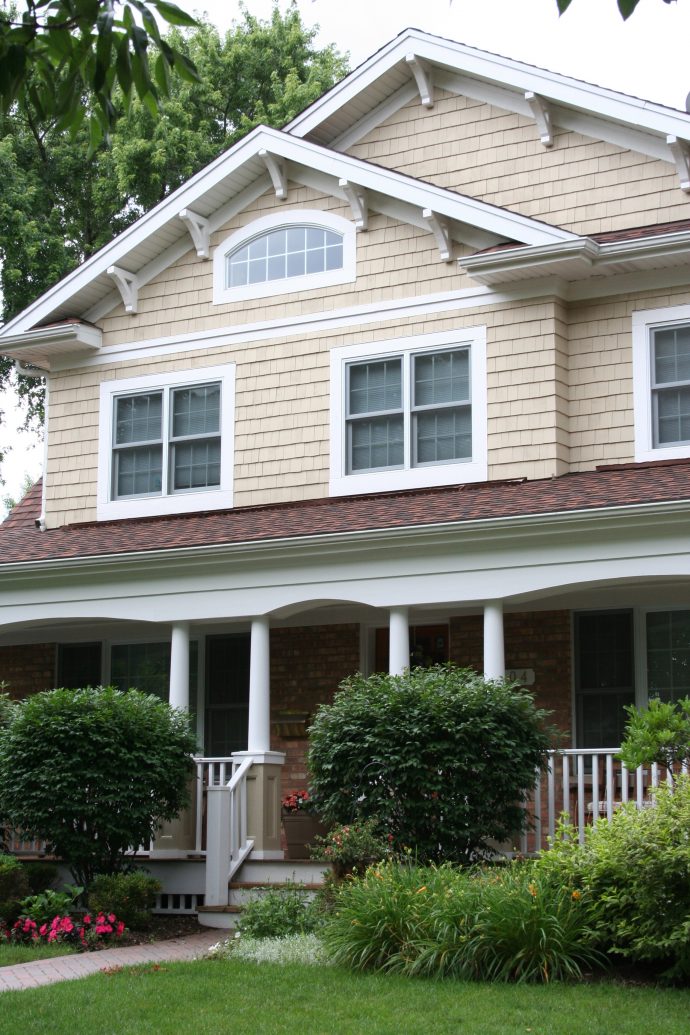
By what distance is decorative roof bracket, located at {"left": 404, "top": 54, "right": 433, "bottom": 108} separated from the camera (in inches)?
623

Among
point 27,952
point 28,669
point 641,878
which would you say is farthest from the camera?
point 28,669

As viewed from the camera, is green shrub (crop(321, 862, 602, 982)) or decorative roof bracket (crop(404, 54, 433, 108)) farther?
decorative roof bracket (crop(404, 54, 433, 108))

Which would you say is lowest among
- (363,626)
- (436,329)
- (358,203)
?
(363,626)

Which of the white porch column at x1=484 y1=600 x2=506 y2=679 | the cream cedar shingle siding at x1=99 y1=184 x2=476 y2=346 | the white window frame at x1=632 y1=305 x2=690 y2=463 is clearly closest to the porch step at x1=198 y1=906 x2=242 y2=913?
the white porch column at x1=484 y1=600 x2=506 y2=679

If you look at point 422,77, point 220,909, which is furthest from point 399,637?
point 422,77

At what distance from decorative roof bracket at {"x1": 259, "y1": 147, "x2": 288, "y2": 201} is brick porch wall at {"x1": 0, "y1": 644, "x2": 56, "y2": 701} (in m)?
6.00

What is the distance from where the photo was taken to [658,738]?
9688 millimetres

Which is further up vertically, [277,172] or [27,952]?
[277,172]

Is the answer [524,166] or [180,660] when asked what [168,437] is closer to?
[180,660]

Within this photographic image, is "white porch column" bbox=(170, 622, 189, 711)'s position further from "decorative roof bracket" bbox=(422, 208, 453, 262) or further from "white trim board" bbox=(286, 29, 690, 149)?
"white trim board" bbox=(286, 29, 690, 149)

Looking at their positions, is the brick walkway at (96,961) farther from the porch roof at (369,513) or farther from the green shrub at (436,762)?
the porch roof at (369,513)

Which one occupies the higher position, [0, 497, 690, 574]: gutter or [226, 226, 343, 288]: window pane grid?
[226, 226, 343, 288]: window pane grid

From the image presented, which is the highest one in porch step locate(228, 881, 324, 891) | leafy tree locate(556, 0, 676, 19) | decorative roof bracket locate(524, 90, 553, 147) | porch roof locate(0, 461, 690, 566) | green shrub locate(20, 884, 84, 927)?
decorative roof bracket locate(524, 90, 553, 147)

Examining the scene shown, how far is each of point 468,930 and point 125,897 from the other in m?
3.84
